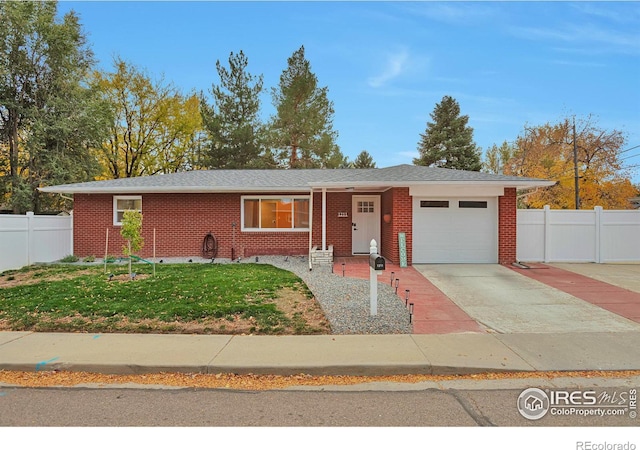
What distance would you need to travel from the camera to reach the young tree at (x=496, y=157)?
3919cm

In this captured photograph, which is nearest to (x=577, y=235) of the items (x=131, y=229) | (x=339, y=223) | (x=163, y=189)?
(x=339, y=223)

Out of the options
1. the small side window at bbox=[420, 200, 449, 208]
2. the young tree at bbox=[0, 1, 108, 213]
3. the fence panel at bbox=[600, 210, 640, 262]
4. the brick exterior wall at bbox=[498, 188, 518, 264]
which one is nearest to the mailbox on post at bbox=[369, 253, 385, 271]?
the small side window at bbox=[420, 200, 449, 208]

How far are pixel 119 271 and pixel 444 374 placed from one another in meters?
9.34

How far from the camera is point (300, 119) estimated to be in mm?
28359

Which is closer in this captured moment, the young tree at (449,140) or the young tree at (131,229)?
the young tree at (131,229)

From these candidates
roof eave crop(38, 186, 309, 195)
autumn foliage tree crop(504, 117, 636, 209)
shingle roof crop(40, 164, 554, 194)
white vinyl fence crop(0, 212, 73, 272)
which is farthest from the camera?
autumn foliage tree crop(504, 117, 636, 209)

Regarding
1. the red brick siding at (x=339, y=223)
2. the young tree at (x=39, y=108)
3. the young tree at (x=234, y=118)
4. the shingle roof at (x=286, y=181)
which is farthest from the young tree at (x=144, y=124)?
the red brick siding at (x=339, y=223)

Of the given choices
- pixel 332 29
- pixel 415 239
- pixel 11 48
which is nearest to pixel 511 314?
pixel 415 239

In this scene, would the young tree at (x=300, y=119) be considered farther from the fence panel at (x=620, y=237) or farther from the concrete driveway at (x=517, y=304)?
the concrete driveway at (x=517, y=304)

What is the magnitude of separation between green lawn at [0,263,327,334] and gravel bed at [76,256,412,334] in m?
0.29

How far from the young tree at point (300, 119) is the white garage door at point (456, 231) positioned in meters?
18.1

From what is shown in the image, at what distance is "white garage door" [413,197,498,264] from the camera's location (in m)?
11.9

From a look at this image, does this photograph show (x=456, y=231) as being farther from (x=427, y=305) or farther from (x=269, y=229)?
(x=269, y=229)

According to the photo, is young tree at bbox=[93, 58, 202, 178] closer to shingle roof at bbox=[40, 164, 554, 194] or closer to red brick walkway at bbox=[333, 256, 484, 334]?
shingle roof at bbox=[40, 164, 554, 194]
